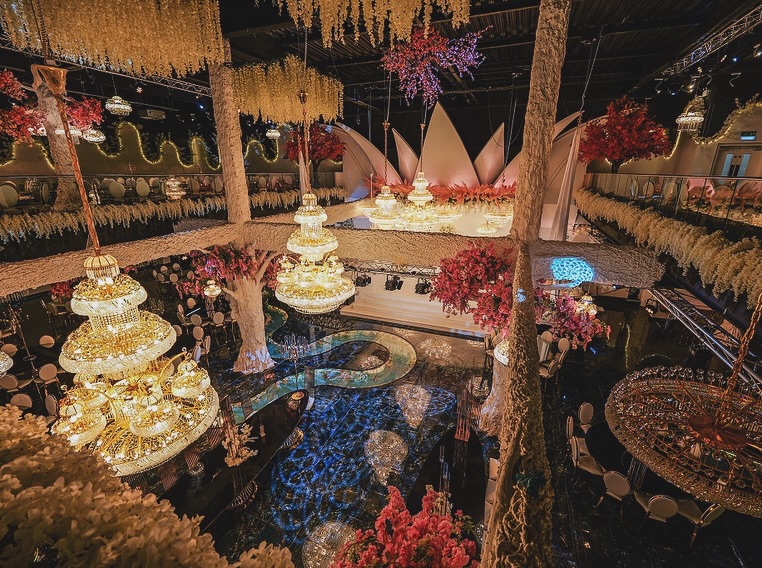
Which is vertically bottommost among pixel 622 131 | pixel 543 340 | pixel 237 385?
pixel 237 385

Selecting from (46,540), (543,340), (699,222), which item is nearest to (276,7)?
(46,540)

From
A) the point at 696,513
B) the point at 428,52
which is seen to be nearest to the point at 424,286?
the point at 428,52

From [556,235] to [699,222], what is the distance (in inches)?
61.0

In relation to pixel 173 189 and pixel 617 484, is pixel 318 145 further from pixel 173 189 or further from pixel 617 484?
pixel 617 484

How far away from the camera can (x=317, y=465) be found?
499cm

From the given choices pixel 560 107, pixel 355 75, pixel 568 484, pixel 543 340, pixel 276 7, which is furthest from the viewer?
pixel 560 107

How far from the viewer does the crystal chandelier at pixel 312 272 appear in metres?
3.77

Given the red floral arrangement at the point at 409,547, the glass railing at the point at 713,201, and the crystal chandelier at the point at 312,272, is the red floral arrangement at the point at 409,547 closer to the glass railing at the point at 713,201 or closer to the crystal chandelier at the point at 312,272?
the crystal chandelier at the point at 312,272

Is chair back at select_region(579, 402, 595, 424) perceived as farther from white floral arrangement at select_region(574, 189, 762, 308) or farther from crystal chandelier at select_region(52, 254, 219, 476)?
crystal chandelier at select_region(52, 254, 219, 476)

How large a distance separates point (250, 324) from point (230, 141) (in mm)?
3551

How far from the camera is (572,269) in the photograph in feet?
13.3

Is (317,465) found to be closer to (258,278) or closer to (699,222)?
(258,278)

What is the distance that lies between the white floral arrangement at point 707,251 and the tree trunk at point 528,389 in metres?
1.53

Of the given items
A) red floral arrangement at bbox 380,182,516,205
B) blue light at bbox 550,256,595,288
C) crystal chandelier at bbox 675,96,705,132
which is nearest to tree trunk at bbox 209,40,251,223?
blue light at bbox 550,256,595,288
